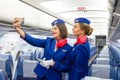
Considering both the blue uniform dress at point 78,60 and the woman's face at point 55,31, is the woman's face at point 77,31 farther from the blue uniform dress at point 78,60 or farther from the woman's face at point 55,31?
the woman's face at point 55,31

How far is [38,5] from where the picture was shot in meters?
6.54

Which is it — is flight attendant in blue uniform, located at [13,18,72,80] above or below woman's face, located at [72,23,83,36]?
below

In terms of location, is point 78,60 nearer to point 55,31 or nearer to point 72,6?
point 55,31

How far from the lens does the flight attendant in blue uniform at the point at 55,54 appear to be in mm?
3801

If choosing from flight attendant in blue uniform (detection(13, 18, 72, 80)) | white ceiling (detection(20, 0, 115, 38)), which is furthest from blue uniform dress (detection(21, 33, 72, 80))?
white ceiling (detection(20, 0, 115, 38))

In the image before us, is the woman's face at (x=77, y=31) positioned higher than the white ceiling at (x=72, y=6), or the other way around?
the white ceiling at (x=72, y=6)

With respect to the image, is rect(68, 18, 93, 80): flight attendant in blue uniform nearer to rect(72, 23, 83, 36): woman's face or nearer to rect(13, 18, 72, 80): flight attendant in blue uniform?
rect(72, 23, 83, 36): woman's face

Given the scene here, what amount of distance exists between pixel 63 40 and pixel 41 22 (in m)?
3.59

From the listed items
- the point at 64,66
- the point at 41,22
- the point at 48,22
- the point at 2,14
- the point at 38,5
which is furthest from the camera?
the point at 48,22

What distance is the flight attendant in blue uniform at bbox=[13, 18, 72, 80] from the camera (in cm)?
380

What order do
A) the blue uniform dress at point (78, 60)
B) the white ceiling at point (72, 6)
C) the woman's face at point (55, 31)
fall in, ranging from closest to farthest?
the woman's face at point (55, 31), the blue uniform dress at point (78, 60), the white ceiling at point (72, 6)

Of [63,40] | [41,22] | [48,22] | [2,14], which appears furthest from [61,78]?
[48,22]

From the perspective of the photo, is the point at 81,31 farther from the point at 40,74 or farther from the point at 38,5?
the point at 38,5

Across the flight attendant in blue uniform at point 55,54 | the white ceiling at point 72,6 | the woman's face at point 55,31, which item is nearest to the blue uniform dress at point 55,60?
the flight attendant in blue uniform at point 55,54
